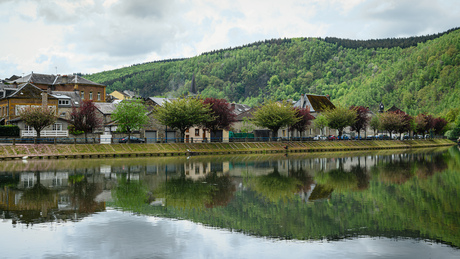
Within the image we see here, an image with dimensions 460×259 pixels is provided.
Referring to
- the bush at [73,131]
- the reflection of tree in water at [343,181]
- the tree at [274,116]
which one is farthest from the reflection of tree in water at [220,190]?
the tree at [274,116]

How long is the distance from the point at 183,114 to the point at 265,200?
46.2 metres

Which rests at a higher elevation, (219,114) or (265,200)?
(219,114)

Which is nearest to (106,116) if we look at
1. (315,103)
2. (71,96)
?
(71,96)

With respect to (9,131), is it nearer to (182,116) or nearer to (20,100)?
(20,100)

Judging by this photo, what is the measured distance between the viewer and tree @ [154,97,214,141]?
6669cm

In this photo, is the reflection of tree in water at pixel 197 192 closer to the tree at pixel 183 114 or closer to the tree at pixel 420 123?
the tree at pixel 183 114

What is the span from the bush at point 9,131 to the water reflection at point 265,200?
98.8ft

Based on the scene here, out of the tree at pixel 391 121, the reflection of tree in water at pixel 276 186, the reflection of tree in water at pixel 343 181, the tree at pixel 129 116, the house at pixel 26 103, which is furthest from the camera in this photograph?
the tree at pixel 391 121

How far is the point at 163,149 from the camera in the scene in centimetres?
6291

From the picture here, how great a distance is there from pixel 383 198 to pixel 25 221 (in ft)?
59.2

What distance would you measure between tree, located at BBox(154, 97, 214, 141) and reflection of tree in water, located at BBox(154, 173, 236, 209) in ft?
Answer: 114

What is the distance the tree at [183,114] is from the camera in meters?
66.7

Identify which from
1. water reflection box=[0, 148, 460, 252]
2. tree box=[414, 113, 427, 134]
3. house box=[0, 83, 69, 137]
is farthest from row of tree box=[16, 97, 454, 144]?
tree box=[414, 113, 427, 134]

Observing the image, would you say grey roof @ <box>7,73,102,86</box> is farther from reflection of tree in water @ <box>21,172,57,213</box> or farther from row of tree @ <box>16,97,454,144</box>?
reflection of tree in water @ <box>21,172,57,213</box>
